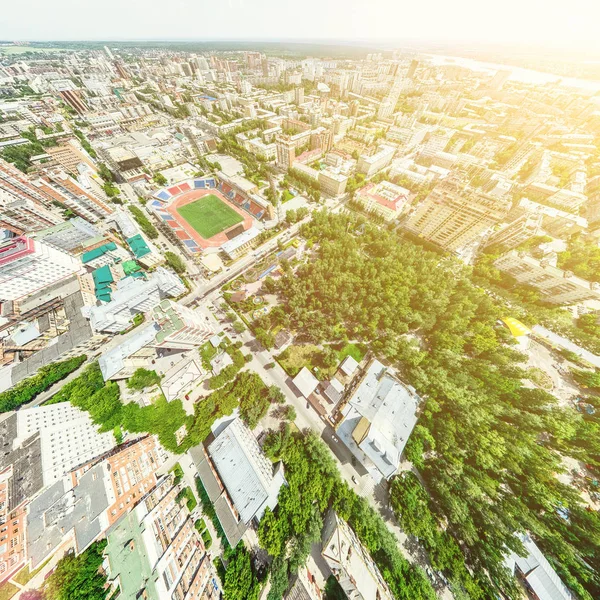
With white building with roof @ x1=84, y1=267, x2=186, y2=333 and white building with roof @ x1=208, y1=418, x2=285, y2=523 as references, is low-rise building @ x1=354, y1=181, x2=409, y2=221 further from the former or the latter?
white building with roof @ x1=208, y1=418, x2=285, y2=523

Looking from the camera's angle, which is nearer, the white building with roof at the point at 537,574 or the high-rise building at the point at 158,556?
the high-rise building at the point at 158,556

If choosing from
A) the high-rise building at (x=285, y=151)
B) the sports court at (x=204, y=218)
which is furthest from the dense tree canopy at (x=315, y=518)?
the high-rise building at (x=285, y=151)

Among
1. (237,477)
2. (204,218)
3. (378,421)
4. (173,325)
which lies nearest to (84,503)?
(237,477)

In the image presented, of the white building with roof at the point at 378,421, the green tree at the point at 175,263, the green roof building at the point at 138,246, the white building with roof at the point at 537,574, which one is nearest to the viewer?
the white building with roof at the point at 537,574

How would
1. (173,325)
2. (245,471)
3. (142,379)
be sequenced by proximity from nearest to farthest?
(245,471), (173,325), (142,379)

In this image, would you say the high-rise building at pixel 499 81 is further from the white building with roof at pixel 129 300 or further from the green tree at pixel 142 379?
the green tree at pixel 142 379

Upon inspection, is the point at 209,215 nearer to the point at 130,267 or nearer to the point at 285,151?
the point at 130,267
